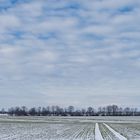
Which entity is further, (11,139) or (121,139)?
(121,139)

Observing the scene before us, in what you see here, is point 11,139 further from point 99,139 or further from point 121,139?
point 121,139

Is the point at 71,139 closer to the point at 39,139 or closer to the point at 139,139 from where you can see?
the point at 39,139

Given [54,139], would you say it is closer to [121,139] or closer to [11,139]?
[11,139]

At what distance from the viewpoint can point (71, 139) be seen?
2770 cm

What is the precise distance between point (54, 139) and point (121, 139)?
5.16m

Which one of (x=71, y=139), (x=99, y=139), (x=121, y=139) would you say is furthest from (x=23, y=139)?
(x=121, y=139)

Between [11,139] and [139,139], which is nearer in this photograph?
[11,139]

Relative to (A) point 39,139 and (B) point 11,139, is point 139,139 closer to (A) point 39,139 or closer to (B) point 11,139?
(A) point 39,139

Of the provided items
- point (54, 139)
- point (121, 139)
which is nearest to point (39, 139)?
point (54, 139)

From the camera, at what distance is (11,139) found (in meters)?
26.3

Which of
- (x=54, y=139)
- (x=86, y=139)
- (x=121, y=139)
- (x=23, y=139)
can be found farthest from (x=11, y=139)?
(x=121, y=139)

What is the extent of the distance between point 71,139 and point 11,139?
4.49m

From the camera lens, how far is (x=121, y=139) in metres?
28.2

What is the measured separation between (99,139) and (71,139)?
6.84 ft
